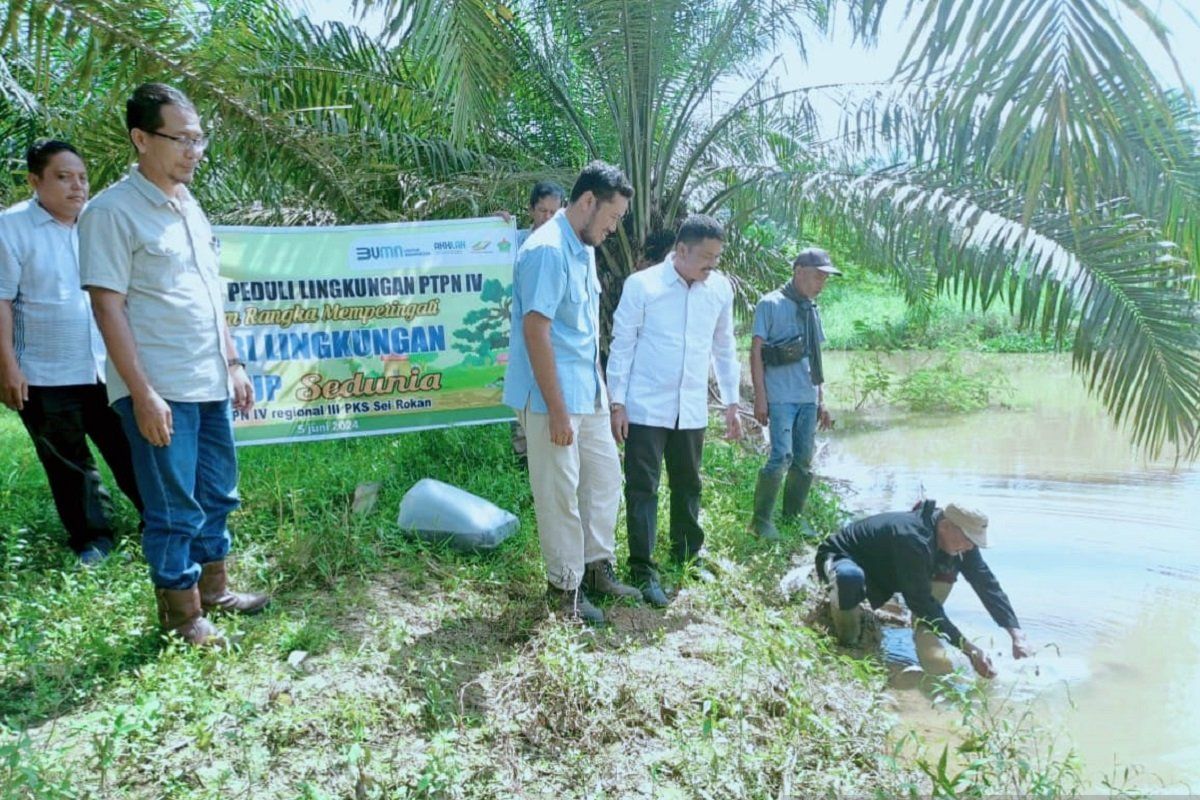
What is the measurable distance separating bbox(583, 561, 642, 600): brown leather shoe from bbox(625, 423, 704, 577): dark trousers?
0.76ft

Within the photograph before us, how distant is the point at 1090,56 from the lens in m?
1.71

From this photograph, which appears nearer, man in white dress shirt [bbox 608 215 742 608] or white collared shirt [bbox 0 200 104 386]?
white collared shirt [bbox 0 200 104 386]

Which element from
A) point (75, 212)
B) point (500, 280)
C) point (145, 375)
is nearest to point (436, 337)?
point (500, 280)

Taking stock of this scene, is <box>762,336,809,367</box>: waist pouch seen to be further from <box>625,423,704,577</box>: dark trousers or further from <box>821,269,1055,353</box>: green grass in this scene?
<box>821,269,1055,353</box>: green grass

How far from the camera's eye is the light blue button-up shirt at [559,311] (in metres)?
3.27

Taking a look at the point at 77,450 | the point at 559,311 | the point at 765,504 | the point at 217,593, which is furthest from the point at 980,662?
the point at 77,450

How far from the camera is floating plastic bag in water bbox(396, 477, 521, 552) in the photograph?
4168 millimetres

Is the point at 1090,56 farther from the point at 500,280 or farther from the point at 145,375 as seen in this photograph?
the point at 500,280

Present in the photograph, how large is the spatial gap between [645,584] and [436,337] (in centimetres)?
192

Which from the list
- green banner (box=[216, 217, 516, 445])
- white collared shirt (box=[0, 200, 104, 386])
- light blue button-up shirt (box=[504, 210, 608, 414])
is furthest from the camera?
green banner (box=[216, 217, 516, 445])

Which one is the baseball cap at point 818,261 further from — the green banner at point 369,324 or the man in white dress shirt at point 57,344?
the man in white dress shirt at point 57,344

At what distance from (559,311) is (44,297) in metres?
2.10

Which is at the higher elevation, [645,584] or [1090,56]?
[1090,56]

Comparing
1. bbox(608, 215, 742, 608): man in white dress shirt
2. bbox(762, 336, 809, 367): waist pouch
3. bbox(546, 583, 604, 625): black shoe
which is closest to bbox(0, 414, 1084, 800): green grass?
bbox(546, 583, 604, 625): black shoe
